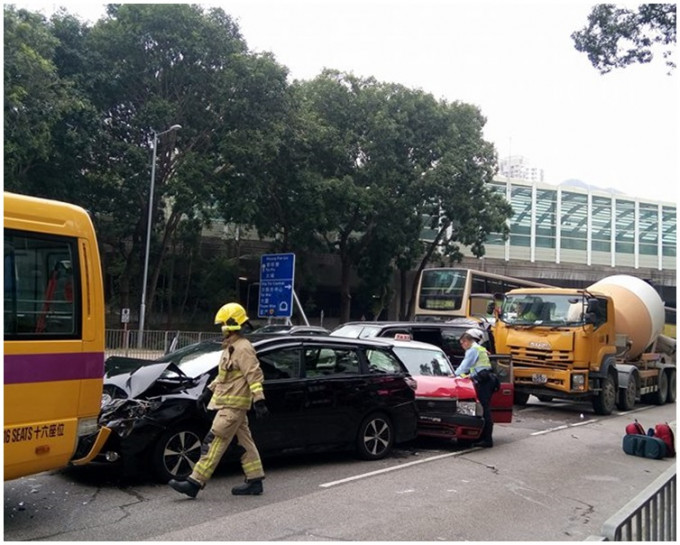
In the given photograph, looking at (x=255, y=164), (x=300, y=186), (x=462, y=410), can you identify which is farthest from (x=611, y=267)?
(x=462, y=410)

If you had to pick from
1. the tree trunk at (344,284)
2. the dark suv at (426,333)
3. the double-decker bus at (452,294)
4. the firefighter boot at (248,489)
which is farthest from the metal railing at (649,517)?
the tree trunk at (344,284)

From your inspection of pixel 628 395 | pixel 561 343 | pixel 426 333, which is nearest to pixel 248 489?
pixel 426 333

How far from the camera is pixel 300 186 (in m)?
30.7

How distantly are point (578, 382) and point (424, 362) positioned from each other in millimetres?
5265

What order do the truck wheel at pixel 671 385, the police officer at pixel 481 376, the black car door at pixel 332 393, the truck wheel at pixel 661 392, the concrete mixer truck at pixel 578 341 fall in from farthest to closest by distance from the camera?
the truck wheel at pixel 671 385
the truck wheel at pixel 661 392
the concrete mixer truck at pixel 578 341
the police officer at pixel 481 376
the black car door at pixel 332 393

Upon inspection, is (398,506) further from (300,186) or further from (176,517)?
(300,186)

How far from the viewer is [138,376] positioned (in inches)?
287

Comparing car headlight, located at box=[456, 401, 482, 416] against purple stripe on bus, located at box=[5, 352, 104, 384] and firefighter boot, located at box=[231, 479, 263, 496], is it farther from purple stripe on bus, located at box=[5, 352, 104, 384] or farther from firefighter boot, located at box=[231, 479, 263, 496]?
purple stripe on bus, located at box=[5, 352, 104, 384]

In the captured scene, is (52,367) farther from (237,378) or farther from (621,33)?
(621,33)

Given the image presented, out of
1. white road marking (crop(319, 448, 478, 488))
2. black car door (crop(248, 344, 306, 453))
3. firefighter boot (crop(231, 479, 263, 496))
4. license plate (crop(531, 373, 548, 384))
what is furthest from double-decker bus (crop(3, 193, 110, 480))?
license plate (crop(531, 373, 548, 384))

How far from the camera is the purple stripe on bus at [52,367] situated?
5.16 metres

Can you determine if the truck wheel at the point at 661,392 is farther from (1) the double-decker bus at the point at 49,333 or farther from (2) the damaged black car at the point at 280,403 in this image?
(1) the double-decker bus at the point at 49,333

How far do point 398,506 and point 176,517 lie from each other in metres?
2.14

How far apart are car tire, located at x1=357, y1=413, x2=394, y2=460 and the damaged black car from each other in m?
0.01
